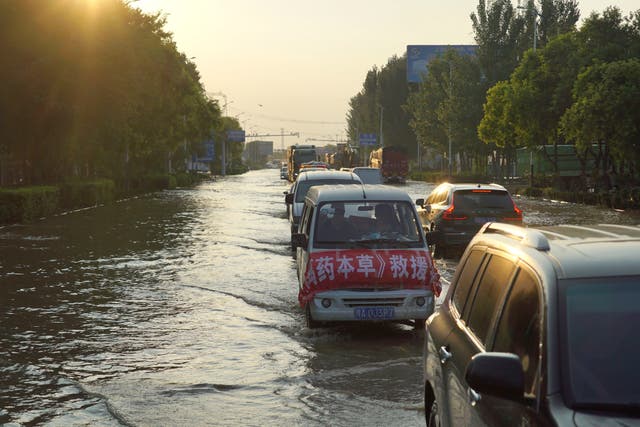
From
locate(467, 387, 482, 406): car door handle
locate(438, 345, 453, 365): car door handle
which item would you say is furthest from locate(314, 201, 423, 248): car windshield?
locate(467, 387, 482, 406): car door handle

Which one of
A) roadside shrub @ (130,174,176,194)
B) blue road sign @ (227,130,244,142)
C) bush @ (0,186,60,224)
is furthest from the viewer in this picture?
blue road sign @ (227,130,244,142)

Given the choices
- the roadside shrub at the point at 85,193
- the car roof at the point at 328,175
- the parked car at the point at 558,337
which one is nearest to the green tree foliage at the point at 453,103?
the roadside shrub at the point at 85,193

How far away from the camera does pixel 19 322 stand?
42.7 ft

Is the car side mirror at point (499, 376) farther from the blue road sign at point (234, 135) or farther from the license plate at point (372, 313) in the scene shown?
the blue road sign at point (234, 135)

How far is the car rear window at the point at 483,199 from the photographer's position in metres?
20.7

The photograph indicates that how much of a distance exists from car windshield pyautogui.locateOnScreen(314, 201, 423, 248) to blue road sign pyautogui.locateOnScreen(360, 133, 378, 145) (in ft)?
450

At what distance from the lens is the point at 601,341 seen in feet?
12.9

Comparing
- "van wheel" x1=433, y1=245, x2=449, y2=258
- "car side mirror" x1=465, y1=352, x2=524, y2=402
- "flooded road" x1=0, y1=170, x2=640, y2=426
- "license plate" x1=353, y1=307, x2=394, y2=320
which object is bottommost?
"van wheel" x1=433, y1=245, x2=449, y2=258

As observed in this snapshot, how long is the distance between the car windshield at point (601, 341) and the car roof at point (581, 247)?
6 cm

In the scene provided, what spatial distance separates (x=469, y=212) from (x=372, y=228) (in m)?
8.21

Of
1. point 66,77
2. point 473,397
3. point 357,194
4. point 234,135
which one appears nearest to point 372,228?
point 357,194

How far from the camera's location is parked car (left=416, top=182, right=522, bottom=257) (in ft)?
67.3

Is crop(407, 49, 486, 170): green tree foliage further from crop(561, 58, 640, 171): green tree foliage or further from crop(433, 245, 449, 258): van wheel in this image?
crop(433, 245, 449, 258): van wheel

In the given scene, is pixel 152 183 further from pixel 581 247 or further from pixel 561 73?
pixel 581 247
